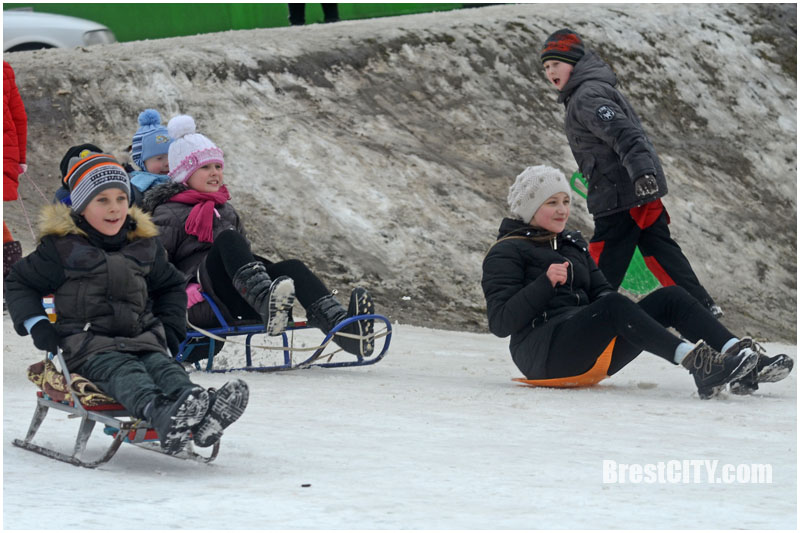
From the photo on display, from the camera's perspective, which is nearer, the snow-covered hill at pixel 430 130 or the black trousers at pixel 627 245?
the black trousers at pixel 627 245

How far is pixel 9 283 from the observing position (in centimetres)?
436

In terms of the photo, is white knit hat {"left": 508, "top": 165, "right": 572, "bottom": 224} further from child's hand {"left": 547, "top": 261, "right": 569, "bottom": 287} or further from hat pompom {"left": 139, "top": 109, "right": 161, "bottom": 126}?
hat pompom {"left": 139, "top": 109, "right": 161, "bottom": 126}

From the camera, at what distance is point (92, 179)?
179 inches

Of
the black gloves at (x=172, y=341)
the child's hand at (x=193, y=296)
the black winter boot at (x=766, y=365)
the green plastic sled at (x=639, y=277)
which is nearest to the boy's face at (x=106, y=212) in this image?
the black gloves at (x=172, y=341)

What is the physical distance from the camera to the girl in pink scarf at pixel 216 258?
6.31 meters

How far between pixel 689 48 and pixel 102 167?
13.6m

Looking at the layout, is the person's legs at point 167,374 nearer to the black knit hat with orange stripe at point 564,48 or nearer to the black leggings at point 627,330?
the black leggings at point 627,330

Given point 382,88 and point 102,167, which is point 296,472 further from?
point 382,88

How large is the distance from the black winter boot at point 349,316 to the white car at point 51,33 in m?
9.51

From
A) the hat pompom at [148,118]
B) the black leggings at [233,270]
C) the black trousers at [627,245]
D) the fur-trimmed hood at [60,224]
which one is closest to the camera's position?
the fur-trimmed hood at [60,224]

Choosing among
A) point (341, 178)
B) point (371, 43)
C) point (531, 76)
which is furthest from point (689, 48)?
point (341, 178)

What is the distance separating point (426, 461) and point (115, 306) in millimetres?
1270

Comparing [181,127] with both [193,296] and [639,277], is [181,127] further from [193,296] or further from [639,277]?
[639,277]
